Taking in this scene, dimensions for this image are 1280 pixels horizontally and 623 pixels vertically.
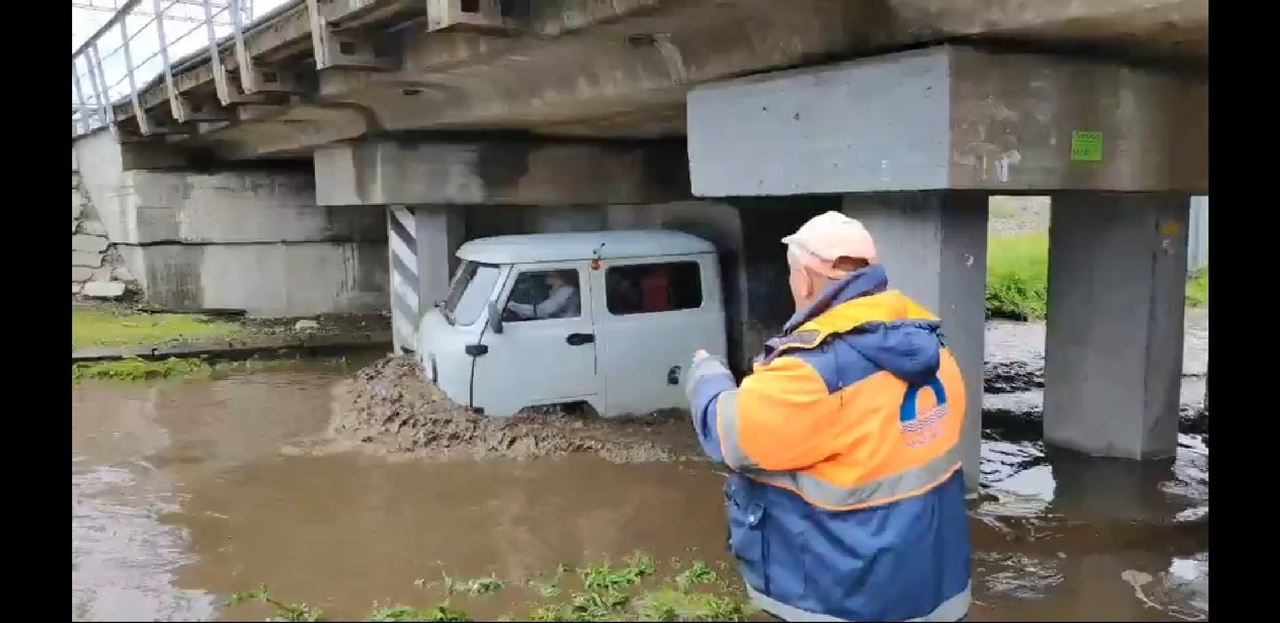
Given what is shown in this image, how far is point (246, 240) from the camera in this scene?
16.2 m

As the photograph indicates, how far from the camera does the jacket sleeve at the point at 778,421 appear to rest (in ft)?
9.14

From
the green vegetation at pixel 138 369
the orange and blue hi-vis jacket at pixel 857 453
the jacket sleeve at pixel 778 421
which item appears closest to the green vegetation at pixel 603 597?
the orange and blue hi-vis jacket at pixel 857 453

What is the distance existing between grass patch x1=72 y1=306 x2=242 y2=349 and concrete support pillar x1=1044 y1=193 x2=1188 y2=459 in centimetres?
1051

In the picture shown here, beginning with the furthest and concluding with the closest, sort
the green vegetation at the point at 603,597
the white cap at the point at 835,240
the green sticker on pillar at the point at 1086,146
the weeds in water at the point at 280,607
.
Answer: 1. the green sticker on pillar at the point at 1086,146
2. the green vegetation at the point at 603,597
3. the weeds in water at the point at 280,607
4. the white cap at the point at 835,240

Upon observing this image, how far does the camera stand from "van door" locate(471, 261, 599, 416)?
7.63 metres

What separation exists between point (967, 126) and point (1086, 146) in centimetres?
82

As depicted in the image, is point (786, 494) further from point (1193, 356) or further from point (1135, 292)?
point (1193, 356)

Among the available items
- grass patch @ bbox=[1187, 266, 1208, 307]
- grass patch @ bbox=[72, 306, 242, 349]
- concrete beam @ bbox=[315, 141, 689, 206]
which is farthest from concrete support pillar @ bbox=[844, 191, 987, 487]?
grass patch @ bbox=[1187, 266, 1208, 307]

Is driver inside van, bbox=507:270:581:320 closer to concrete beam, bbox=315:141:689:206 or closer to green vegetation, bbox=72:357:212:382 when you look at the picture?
concrete beam, bbox=315:141:689:206

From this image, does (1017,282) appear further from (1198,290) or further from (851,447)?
(851,447)

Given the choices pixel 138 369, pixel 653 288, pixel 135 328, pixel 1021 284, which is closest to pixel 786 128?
pixel 653 288

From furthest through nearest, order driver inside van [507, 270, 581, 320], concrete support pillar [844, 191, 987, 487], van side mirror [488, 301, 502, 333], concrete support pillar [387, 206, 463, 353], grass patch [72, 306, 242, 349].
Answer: grass patch [72, 306, 242, 349] → concrete support pillar [387, 206, 463, 353] → driver inside van [507, 270, 581, 320] → van side mirror [488, 301, 502, 333] → concrete support pillar [844, 191, 987, 487]

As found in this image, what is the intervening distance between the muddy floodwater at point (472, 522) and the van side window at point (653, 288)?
1.48 meters

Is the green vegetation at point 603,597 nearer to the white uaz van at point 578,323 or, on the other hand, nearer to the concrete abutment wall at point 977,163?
the concrete abutment wall at point 977,163
